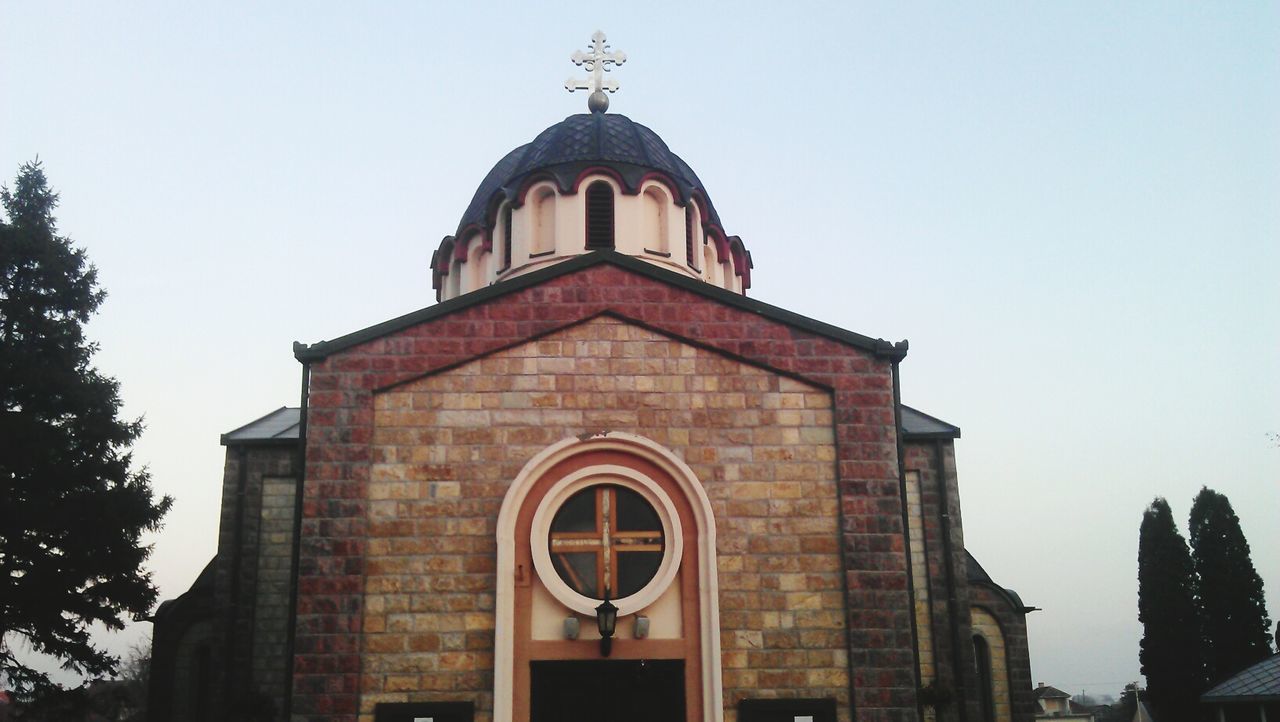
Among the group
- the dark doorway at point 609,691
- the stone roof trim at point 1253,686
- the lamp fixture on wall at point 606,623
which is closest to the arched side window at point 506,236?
the lamp fixture on wall at point 606,623

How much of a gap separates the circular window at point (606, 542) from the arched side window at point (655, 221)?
305 inches

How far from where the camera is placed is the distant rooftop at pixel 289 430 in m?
15.6

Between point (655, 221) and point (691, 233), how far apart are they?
87cm

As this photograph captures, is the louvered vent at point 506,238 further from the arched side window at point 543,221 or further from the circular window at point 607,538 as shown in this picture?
the circular window at point 607,538

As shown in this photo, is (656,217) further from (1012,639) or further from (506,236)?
(1012,639)

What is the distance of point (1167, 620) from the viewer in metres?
33.3

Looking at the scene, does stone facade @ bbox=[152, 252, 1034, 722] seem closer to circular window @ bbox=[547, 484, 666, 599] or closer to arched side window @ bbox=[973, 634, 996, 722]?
circular window @ bbox=[547, 484, 666, 599]

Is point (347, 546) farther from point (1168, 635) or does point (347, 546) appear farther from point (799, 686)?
point (1168, 635)

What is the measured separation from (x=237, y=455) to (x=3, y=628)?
5984mm

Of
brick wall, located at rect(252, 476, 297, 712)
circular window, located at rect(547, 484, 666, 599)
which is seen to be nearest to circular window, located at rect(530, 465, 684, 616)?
circular window, located at rect(547, 484, 666, 599)

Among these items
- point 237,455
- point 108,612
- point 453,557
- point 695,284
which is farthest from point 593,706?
point 108,612

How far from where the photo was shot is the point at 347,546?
36.5 ft

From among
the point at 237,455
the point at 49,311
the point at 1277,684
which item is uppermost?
the point at 49,311

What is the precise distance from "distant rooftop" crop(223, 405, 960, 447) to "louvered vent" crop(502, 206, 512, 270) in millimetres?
4679
